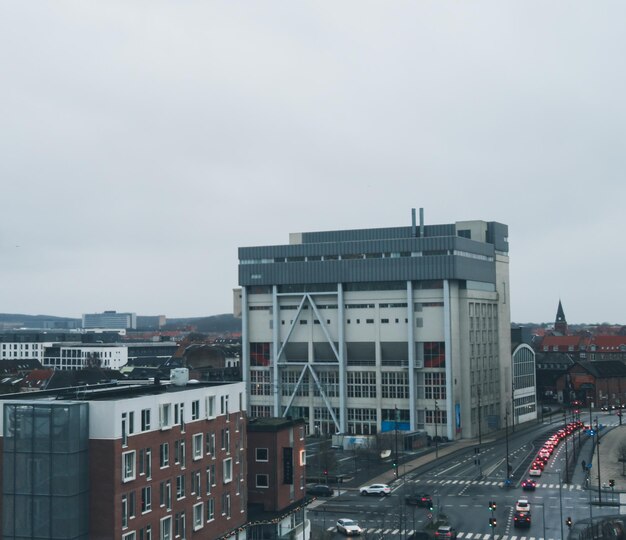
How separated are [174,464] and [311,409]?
3519 inches

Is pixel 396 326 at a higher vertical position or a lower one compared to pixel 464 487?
higher

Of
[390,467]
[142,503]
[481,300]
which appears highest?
[481,300]

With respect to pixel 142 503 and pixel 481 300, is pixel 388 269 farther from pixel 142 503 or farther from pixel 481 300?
pixel 142 503

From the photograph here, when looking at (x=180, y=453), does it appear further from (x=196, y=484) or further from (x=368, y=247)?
(x=368, y=247)

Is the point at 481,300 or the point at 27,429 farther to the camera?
the point at 481,300

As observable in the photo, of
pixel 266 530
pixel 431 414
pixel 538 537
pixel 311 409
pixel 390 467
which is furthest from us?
pixel 311 409

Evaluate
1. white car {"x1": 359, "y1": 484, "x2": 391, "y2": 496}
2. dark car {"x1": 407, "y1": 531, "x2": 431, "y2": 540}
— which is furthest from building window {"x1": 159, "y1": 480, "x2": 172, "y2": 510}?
white car {"x1": 359, "y1": 484, "x2": 391, "y2": 496}

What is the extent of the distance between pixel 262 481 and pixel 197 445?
11.2m

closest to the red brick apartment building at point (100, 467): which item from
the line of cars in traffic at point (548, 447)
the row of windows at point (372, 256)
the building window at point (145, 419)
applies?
the building window at point (145, 419)

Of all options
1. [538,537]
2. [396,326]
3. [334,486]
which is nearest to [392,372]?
[396,326]

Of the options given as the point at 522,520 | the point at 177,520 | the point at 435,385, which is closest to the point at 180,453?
the point at 177,520

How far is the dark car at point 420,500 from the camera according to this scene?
274ft

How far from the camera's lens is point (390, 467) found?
110625 millimetres

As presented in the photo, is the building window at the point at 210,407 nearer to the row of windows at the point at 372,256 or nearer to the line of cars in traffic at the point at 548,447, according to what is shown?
the line of cars in traffic at the point at 548,447
